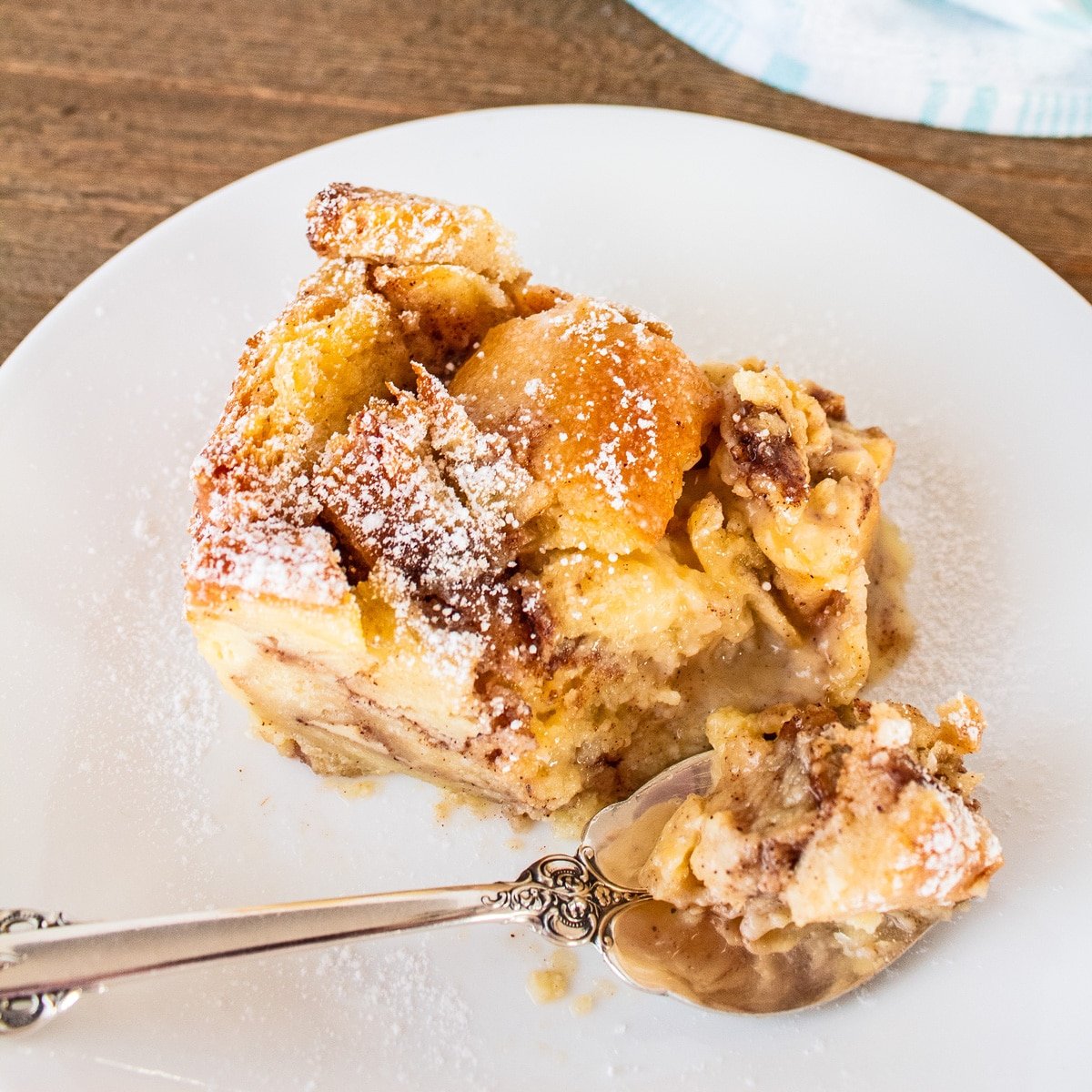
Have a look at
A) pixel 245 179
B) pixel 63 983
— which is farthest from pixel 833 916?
pixel 245 179

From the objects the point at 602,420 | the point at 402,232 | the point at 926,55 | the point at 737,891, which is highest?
the point at 926,55

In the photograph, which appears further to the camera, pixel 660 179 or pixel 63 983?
pixel 660 179

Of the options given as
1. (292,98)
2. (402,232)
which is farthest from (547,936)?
(292,98)

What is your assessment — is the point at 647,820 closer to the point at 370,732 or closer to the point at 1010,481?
the point at 370,732

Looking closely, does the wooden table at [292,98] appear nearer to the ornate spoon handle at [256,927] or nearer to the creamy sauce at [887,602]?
the creamy sauce at [887,602]

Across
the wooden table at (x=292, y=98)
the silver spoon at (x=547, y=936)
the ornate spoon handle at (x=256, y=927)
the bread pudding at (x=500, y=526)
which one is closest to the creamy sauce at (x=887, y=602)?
the bread pudding at (x=500, y=526)

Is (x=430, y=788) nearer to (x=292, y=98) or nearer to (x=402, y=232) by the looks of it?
(x=402, y=232)
